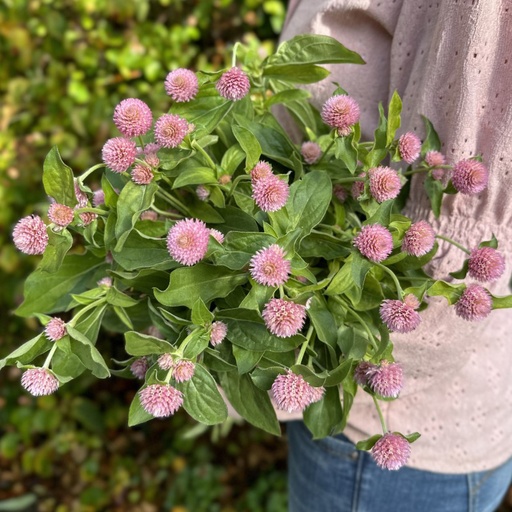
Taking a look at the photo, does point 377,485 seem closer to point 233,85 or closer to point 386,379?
point 386,379

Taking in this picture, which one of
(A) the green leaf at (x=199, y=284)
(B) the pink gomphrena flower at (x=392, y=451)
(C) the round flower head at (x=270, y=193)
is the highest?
(C) the round flower head at (x=270, y=193)

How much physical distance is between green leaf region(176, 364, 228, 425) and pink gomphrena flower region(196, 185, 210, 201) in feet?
0.52

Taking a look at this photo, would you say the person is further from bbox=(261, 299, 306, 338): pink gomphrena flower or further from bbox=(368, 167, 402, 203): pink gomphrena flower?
bbox=(261, 299, 306, 338): pink gomphrena flower

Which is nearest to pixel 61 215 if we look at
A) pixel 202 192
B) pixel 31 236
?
pixel 31 236

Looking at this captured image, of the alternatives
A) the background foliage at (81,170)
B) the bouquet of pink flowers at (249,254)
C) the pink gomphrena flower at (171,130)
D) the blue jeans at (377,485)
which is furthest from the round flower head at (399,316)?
the background foliage at (81,170)

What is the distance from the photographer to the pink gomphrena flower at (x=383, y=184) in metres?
0.56

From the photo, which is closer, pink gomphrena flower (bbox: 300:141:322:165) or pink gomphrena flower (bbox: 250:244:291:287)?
pink gomphrena flower (bbox: 250:244:291:287)

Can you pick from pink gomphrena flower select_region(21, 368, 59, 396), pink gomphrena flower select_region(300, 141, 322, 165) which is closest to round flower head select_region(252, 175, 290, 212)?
pink gomphrena flower select_region(300, 141, 322, 165)

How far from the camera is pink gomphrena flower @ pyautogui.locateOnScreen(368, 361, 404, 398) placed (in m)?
0.57

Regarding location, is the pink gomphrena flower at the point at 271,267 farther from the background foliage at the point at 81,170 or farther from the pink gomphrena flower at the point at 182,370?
the background foliage at the point at 81,170

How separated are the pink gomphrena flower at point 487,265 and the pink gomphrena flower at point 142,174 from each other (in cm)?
32

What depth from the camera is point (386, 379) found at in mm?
568

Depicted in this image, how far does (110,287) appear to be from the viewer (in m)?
0.60

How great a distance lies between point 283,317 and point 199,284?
0.29 ft
